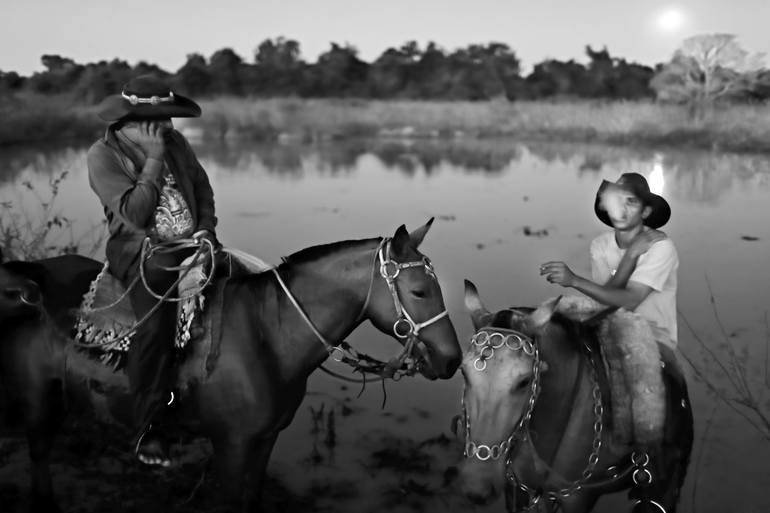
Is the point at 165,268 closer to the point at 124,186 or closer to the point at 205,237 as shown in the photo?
the point at 205,237

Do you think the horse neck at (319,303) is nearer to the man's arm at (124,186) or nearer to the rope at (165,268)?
the rope at (165,268)

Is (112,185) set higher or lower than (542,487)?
higher

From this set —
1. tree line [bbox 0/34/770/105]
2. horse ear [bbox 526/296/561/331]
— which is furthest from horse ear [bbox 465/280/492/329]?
tree line [bbox 0/34/770/105]

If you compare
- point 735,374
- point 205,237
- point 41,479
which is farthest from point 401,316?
point 735,374

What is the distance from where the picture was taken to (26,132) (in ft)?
77.6

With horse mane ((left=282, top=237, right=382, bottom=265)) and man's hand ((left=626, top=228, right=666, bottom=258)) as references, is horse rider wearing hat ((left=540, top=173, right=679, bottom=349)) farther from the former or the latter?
horse mane ((left=282, top=237, right=382, bottom=265))

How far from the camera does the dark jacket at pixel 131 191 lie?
3.06m

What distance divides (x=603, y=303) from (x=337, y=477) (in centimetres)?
239

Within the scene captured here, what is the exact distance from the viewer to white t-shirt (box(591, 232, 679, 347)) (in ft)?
9.05

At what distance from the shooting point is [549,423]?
105 inches

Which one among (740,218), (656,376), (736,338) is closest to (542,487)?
(656,376)

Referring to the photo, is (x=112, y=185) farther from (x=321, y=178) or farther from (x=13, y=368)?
(x=321, y=178)

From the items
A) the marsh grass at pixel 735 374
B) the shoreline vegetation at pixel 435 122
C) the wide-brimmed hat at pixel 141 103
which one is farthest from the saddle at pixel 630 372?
the shoreline vegetation at pixel 435 122

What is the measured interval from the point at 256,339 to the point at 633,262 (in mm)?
1827
